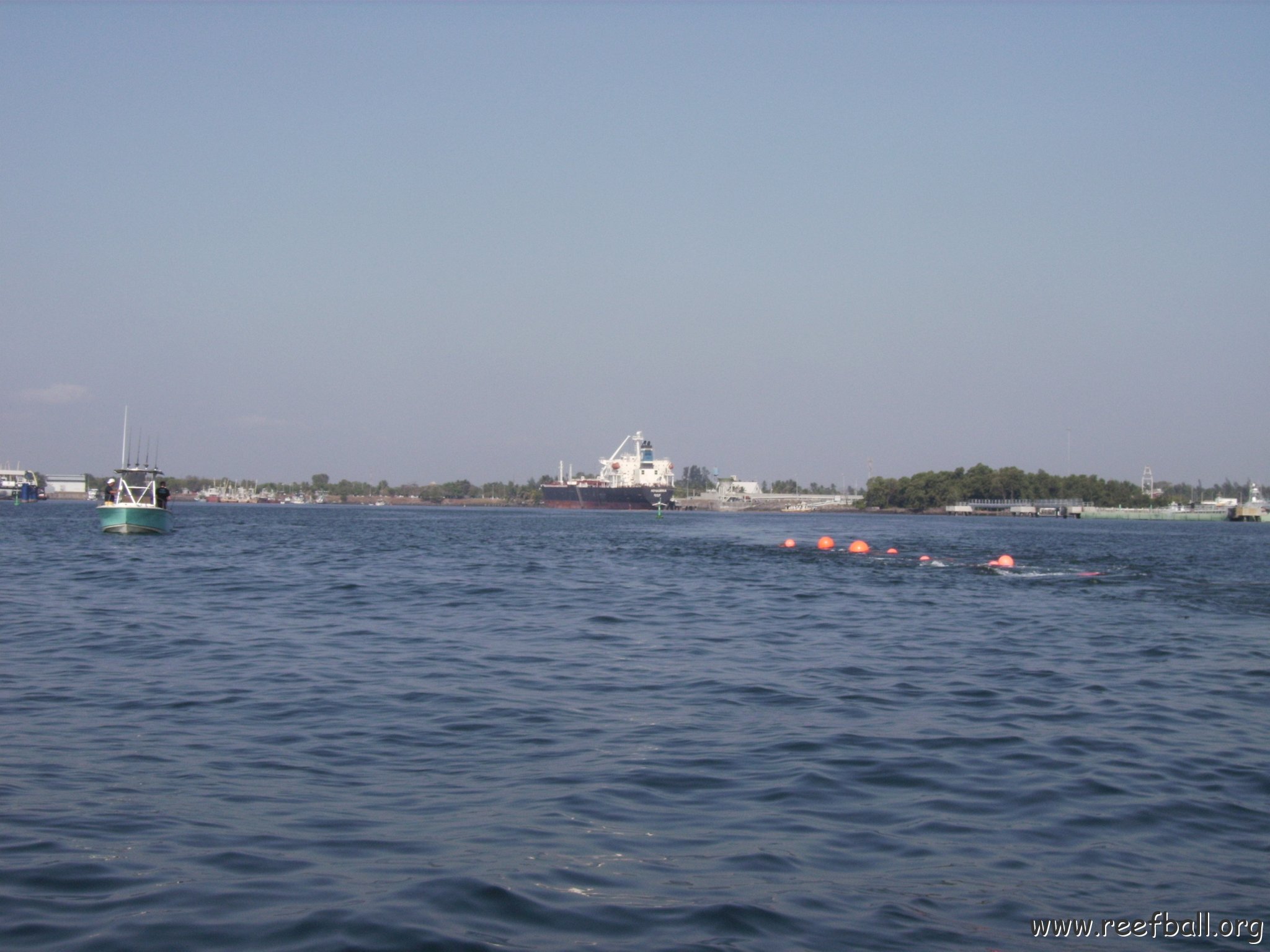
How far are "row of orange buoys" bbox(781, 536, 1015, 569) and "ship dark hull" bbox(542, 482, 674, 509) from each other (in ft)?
369

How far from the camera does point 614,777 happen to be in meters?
9.40

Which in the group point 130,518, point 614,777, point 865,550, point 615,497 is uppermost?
point 615,497

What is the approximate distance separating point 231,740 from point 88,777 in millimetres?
1671

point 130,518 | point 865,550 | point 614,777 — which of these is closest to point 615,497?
point 130,518

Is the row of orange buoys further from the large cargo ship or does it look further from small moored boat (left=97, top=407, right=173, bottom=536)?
the large cargo ship

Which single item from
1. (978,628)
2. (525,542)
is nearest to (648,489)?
(525,542)

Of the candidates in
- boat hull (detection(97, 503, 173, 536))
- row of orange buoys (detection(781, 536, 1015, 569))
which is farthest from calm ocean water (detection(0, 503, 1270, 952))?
boat hull (detection(97, 503, 173, 536))

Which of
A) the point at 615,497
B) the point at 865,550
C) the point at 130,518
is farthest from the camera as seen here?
the point at 615,497

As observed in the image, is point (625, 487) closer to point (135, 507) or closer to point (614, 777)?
point (135, 507)

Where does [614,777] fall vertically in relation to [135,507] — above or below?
below

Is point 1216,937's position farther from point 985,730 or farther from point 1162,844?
point 985,730

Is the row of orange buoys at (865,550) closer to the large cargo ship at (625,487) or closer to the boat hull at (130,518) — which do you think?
the boat hull at (130,518)

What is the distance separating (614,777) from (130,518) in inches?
1904

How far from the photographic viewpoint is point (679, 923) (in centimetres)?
623
